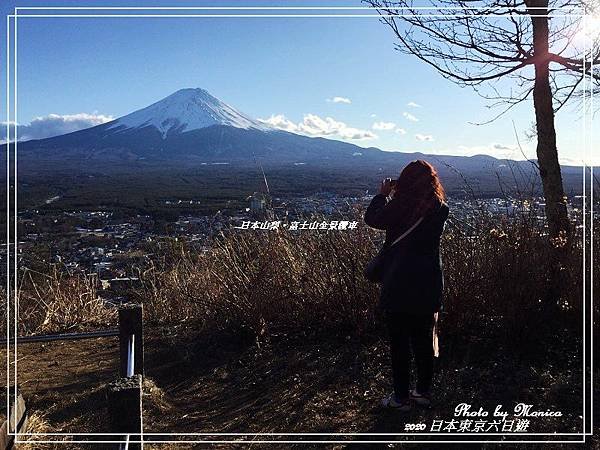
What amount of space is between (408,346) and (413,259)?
26.0 inches

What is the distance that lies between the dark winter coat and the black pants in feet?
0.53

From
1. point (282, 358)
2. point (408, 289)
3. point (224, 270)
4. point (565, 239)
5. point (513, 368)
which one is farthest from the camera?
point (224, 270)

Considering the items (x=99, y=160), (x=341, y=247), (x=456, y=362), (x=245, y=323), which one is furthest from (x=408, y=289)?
(x=99, y=160)

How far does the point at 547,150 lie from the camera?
4.80 meters

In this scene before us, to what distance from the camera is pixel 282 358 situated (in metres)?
4.86

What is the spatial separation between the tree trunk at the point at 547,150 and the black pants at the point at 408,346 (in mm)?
1799

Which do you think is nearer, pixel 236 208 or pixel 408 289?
pixel 408 289

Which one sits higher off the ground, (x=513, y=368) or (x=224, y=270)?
(x=224, y=270)

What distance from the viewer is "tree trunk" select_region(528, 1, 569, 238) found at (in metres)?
4.72

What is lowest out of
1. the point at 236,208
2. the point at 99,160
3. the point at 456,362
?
the point at 456,362

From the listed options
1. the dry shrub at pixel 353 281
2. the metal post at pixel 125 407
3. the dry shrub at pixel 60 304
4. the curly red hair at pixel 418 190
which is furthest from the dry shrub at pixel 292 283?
the metal post at pixel 125 407

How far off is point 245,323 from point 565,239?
9.55 feet

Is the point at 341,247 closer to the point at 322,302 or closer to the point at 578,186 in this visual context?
the point at 322,302

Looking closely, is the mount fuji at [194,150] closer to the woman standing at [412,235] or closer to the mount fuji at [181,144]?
the mount fuji at [181,144]
